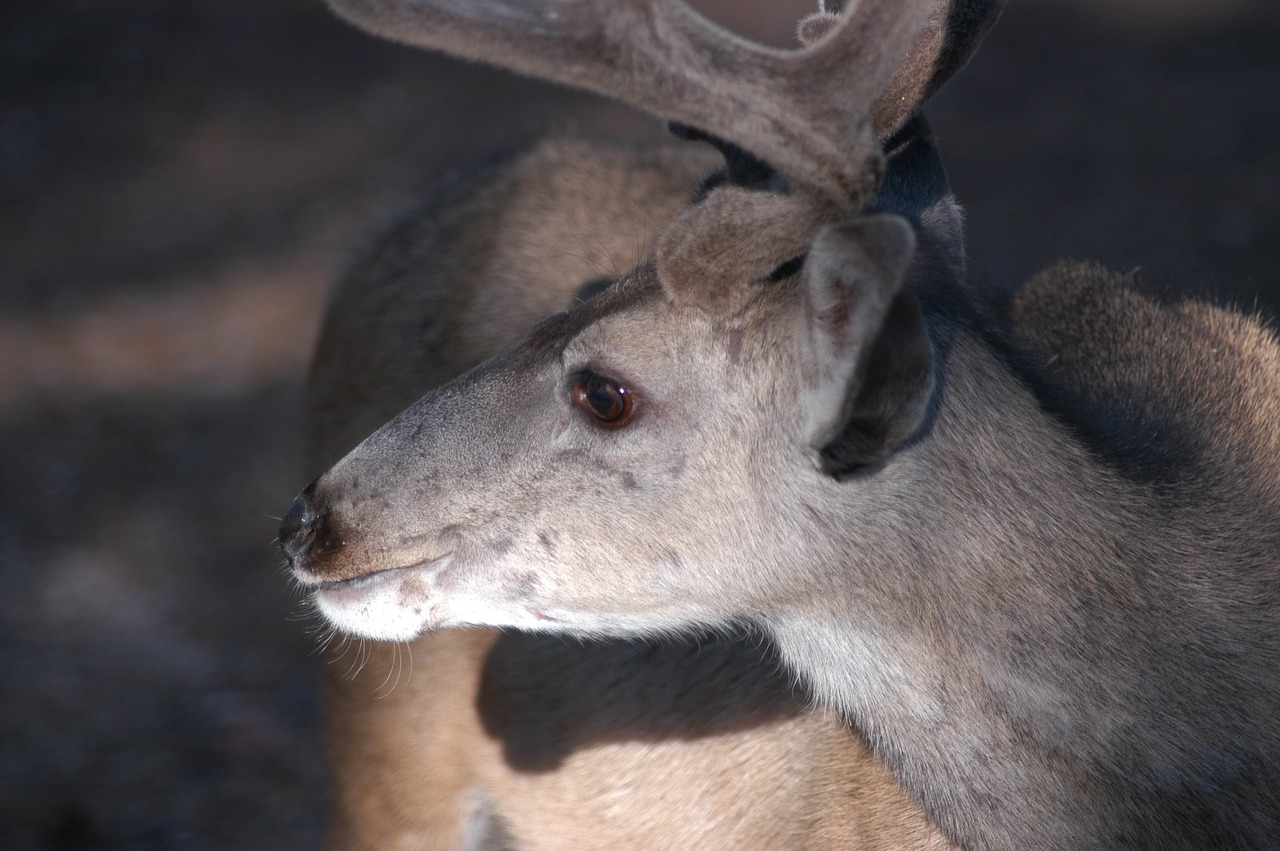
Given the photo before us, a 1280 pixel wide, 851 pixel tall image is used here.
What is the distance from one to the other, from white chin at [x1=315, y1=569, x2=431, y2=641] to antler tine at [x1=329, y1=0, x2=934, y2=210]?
121 centimetres

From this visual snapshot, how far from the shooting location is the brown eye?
3012mm

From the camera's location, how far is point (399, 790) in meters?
4.52

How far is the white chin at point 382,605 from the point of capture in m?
3.18

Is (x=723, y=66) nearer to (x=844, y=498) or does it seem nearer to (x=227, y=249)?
(x=844, y=498)

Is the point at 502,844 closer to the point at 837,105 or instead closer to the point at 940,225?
the point at 940,225

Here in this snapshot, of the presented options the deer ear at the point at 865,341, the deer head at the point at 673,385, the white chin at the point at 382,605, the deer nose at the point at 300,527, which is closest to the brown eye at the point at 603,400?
the deer head at the point at 673,385

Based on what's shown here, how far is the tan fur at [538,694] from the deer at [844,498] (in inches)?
16.7

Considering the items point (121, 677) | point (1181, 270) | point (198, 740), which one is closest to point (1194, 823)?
point (198, 740)

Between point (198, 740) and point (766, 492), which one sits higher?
point (766, 492)

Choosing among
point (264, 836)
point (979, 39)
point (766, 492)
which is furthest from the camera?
point (264, 836)

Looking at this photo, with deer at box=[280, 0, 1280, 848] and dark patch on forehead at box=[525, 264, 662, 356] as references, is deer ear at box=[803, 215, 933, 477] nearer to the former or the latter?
deer at box=[280, 0, 1280, 848]

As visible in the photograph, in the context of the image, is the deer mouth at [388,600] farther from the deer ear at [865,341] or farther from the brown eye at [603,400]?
the deer ear at [865,341]

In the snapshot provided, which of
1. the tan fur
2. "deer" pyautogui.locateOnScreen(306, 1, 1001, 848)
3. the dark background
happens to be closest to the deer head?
"deer" pyautogui.locateOnScreen(306, 1, 1001, 848)

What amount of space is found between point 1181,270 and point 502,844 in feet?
16.6
